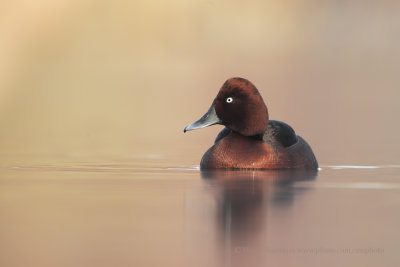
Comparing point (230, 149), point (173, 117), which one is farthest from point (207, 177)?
point (173, 117)

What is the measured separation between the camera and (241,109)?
26.0 ft

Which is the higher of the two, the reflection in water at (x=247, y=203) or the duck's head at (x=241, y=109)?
the duck's head at (x=241, y=109)

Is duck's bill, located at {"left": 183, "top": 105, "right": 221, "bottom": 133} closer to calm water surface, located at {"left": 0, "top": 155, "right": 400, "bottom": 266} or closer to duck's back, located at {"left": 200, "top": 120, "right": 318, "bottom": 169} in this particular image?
duck's back, located at {"left": 200, "top": 120, "right": 318, "bottom": 169}

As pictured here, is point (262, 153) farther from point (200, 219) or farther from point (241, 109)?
point (200, 219)

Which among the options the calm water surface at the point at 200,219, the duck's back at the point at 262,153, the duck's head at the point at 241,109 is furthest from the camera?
the duck's head at the point at 241,109

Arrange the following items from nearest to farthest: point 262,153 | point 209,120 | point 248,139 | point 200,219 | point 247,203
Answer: point 200,219, point 247,203, point 262,153, point 248,139, point 209,120

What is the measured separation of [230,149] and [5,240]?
156 inches

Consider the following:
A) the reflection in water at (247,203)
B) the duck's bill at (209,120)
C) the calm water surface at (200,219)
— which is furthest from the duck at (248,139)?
the calm water surface at (200,219)

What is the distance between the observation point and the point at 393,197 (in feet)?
18.6

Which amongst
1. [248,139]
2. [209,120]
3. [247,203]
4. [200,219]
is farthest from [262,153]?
[200,219]

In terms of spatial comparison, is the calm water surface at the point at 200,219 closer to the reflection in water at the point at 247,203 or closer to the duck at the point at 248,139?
the reflection in water at the point at 247,203

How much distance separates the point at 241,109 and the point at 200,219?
343 cm

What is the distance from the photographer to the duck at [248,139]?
25.1 ft

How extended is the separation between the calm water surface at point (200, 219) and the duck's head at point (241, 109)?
0.63 metres
